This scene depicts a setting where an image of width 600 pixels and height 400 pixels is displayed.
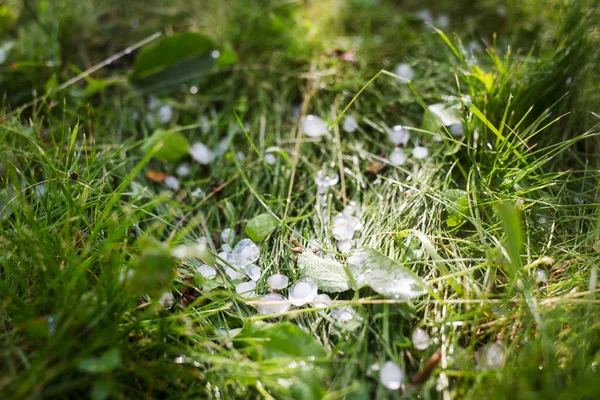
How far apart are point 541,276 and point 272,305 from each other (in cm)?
48

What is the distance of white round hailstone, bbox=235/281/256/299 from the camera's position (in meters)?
0.81

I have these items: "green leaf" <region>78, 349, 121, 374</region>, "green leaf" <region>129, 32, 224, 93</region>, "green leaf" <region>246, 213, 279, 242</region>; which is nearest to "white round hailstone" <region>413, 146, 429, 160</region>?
"green leaf" <region>246, 213, 279, 242</region>

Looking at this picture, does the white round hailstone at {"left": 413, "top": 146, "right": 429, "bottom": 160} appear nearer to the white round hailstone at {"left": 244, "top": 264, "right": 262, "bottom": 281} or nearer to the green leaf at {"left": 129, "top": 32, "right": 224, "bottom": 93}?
the white round hailstone at {"left": 244, "top": 264, "right": 262, "bottom": 281}

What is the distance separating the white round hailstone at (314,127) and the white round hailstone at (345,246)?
1.03 feet

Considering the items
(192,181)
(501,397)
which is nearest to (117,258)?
(192,181)

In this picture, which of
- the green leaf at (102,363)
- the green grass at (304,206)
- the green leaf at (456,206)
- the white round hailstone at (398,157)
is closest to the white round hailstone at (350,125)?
the green grass at (304,206)

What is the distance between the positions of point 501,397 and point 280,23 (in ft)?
3.56

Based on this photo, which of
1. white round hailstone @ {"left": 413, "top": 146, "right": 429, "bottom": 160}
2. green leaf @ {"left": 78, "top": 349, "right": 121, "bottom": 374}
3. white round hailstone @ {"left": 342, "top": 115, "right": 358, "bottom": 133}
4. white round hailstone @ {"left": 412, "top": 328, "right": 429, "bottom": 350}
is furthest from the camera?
white round hailstone @ {"left": 342, "top": 115, "right": 358, "bottom": 133}

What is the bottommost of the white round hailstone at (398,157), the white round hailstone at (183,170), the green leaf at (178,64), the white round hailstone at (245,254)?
the white round hailstone at (245,254)

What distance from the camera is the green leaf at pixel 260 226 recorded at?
0.90 m

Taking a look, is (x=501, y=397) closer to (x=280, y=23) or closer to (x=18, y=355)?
(x=18, y=355)

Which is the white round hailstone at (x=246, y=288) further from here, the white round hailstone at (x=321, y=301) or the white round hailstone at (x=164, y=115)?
the white round hailstone at (x=164, y=115)

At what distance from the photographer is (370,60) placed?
1.22 metres

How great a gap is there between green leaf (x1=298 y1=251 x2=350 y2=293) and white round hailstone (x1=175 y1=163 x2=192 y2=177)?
16.0 inches
